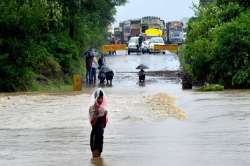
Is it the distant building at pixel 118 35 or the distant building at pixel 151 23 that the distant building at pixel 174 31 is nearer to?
the distant building at pixel 151 23

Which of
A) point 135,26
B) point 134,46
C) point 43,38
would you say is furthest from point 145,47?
point 43,38

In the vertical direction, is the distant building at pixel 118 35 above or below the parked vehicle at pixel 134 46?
above

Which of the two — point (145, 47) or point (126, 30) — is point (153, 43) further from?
point (126, 30)

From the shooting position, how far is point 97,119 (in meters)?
15.0

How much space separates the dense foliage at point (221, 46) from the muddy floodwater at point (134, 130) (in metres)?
3.23

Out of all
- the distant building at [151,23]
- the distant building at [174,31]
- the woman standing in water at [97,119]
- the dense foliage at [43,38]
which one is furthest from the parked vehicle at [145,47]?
the woman standing in water at [97,119]

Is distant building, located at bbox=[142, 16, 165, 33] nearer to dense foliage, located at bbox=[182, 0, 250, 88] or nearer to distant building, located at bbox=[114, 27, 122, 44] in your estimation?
distant building, located at bbox=[114, 27, 122, 44]

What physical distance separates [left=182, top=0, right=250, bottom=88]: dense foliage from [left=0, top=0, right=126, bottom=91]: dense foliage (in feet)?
25.0

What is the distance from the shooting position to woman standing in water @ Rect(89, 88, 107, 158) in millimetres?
14898

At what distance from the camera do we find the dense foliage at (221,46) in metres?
33.0

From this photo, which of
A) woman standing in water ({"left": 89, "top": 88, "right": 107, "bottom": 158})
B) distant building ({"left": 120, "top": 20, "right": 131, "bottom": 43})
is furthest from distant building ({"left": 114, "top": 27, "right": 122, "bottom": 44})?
woman standing in water ({"left": 89, "top": 88, "right": 107, "bottom": 158})

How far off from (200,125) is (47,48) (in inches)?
1002

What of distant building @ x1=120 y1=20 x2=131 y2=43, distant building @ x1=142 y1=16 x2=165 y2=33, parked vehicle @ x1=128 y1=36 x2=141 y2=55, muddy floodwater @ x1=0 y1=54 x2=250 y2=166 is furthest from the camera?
distant building @ x1=120 y1=20 x2=131 y2=43

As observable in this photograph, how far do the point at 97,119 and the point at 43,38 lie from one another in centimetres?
2893
